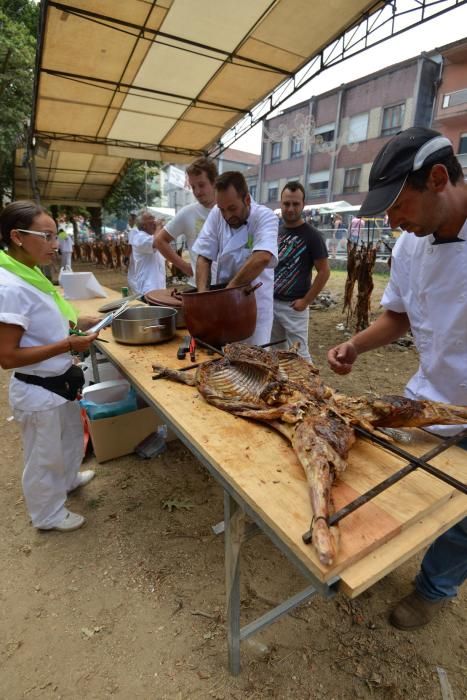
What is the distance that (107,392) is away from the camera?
11.2 feet

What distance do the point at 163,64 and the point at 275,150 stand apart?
26.7m

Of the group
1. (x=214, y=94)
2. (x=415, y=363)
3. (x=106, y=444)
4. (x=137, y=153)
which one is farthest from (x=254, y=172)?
(x=106, y=444)

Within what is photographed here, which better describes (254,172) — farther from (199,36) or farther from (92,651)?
(92,651)

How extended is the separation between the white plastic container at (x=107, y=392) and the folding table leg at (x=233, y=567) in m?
2.13

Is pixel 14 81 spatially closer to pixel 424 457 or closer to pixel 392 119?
pixel 424 457

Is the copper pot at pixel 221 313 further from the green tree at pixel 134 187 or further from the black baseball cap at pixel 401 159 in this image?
the green tree at pixel 134 187

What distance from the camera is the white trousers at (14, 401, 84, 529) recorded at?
7.55ft

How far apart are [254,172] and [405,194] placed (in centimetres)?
3482

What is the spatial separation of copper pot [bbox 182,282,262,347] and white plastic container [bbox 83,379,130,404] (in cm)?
142

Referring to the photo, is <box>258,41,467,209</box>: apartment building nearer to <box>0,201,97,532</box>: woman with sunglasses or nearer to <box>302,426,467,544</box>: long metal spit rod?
<box>0,201,97,532</box>: woman with sunglasses

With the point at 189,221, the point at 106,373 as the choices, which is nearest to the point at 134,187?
the point at 189,221

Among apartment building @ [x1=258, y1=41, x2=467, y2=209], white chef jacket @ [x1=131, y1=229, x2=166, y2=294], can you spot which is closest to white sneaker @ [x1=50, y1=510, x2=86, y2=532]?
white chef jacket @ [x1=131, y1=229, x2=166, y2=294]

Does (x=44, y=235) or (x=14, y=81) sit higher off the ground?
(x=14, y=81)

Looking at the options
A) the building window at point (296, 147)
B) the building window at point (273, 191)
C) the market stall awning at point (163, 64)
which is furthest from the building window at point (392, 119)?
the market stall awning at point (163, 64)
